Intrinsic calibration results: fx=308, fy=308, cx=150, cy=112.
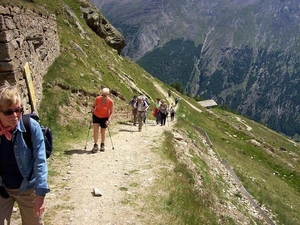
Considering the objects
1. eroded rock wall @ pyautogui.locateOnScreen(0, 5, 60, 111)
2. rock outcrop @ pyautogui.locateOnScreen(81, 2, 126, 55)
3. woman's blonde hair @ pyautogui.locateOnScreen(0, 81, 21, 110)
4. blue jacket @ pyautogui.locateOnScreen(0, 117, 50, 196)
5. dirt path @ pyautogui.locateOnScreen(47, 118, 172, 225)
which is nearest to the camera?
woman's blonde hair @ pyautogui.locateOnScreen(0, 81, 21, 110)

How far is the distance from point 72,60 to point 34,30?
1074 cm

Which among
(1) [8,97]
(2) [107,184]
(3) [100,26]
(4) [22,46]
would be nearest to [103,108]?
(2) [107,184]

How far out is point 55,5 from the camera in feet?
144

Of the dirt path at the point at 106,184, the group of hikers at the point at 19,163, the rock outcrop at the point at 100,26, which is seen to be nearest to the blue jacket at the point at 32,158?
the group of hikers at the point at 19,163

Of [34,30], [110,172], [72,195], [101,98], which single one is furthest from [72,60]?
[72,195]

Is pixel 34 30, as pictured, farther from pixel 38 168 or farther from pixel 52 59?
pixel 38 168

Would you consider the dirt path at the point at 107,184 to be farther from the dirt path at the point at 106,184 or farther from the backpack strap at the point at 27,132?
the backpack strap at the point at 27,132

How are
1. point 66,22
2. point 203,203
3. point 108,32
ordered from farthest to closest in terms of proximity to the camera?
point 108,32, point 66,22, point 203,203

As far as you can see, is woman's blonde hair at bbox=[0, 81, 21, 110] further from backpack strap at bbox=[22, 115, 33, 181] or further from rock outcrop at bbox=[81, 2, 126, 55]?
rock outcrop at bbox=[81, 2, 126, 55]

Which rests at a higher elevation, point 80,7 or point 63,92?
point 80,7

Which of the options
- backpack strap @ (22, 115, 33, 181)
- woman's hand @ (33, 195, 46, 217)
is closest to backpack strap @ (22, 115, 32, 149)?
backpack strap @ (22, 115, 33, 181)

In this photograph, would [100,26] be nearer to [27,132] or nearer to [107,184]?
[107,184]

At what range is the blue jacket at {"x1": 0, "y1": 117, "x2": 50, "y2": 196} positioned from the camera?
18.7ft

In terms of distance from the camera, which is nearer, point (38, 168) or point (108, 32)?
point (38, 168)
